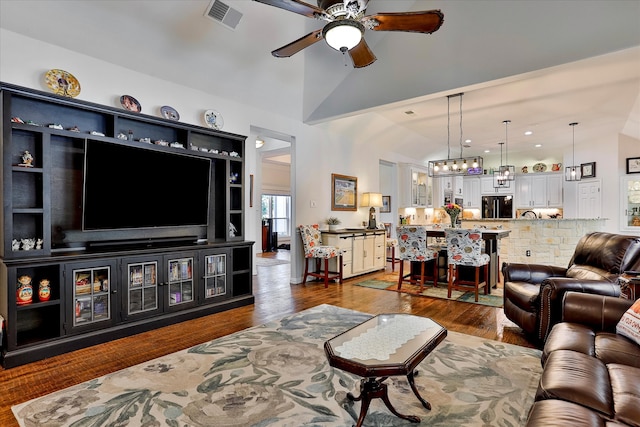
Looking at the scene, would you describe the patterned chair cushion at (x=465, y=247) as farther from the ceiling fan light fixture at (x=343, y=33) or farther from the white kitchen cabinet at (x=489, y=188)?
the white kitchen cabinet at (x=489, y=188)

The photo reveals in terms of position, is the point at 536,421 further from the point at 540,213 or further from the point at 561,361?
the point at 540,213

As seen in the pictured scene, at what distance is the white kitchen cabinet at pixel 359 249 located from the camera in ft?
19.5

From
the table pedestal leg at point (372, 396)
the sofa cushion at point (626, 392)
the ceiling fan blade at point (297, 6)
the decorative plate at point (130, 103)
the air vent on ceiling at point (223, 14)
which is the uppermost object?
the air vent on ceiling at point (223, 14)

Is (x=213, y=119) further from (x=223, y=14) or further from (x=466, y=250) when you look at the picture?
(x=466, y=250)

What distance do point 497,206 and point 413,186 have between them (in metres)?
3.36

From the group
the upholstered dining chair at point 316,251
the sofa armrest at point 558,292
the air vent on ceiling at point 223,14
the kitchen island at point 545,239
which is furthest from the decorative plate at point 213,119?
the kitchen island at point 545,239

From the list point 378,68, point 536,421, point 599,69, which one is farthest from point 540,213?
point 536,421

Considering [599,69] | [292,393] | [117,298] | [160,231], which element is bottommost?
[292,393]

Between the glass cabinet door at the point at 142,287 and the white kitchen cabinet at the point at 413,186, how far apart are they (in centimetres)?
681

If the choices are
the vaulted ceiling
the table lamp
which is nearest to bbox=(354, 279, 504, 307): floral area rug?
the table lamp

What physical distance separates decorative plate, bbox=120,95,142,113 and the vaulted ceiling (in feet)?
1.17

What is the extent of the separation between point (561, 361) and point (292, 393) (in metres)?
1.58

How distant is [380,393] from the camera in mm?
1912

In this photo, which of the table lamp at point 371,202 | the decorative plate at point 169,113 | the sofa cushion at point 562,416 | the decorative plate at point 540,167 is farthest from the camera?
the decorative plate at point 540,167
